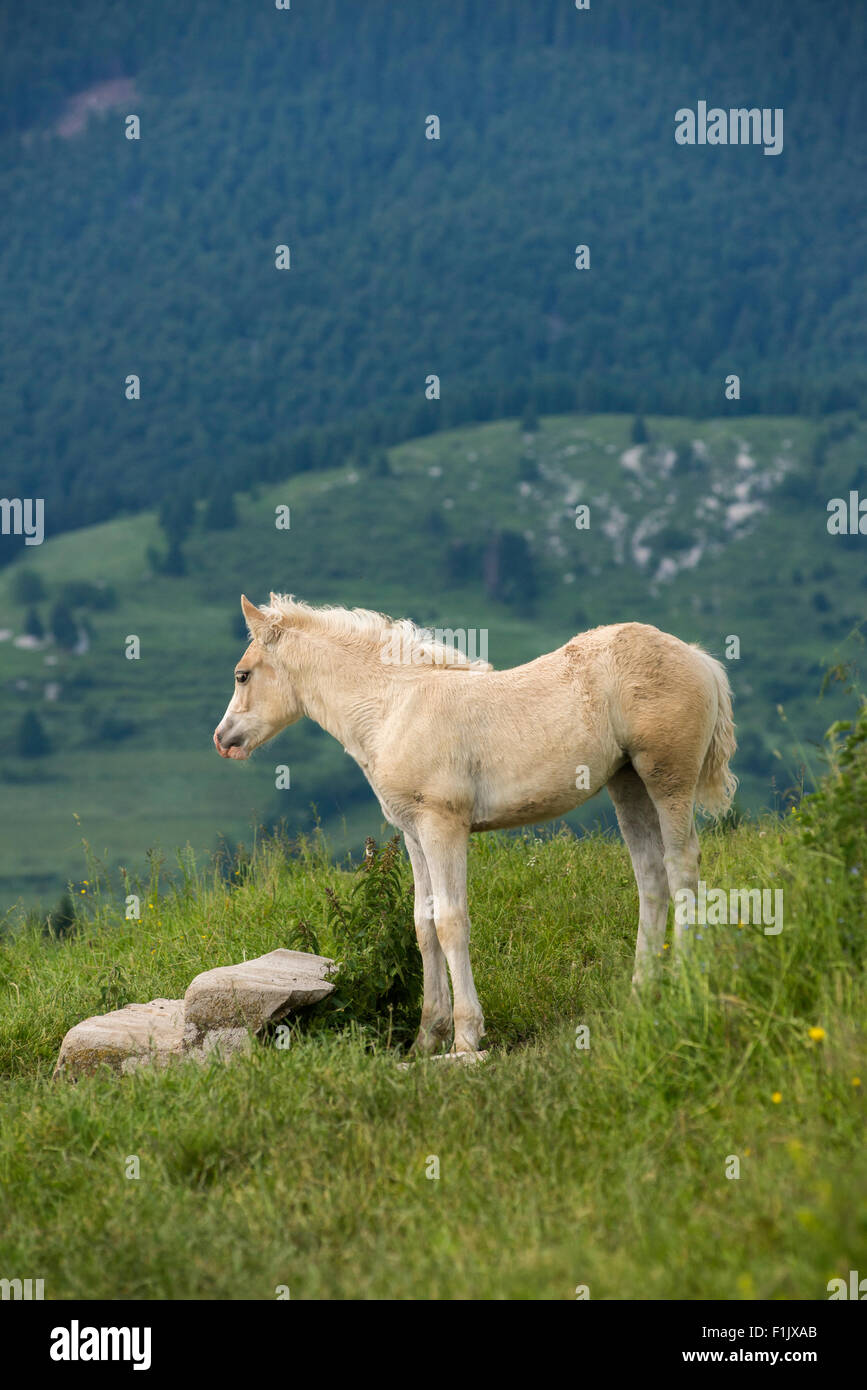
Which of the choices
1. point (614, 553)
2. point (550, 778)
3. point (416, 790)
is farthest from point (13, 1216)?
point (614, 553)

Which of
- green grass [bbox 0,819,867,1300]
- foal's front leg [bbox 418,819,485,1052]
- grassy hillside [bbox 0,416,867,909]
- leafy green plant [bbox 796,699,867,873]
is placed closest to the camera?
green grass [bbox 0,819,867,1300]

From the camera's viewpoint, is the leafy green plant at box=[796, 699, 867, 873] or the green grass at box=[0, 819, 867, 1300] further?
the leafy green plant at box=[796, 699, 867, 873]

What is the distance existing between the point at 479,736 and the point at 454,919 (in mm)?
1150

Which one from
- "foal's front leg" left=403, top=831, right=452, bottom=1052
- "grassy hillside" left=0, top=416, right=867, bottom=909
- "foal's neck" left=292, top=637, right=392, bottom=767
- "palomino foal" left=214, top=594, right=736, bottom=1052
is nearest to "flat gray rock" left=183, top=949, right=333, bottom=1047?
"foal's front leg" left=403, top=831, right=452, bottom=1052

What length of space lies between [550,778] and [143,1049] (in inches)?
122

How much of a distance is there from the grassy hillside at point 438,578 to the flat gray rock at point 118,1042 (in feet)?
239

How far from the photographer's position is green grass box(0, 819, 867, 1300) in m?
4.77

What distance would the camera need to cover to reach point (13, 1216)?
19.6 feet

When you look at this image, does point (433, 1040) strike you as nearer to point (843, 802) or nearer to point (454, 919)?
point (454, 919)

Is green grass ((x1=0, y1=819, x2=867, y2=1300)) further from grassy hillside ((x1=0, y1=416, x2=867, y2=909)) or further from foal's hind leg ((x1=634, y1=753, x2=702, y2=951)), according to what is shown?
grassy hillside ((x1=0, y1=416, x2=867, y2=909))

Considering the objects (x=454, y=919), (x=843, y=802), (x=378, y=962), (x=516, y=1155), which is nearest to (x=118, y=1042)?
(x=378, y=962)

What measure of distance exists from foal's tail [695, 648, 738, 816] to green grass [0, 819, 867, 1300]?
3.94 feet

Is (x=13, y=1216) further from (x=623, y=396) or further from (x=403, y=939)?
(x=623, y=396)

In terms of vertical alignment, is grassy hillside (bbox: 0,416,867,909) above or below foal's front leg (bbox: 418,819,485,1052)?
above
